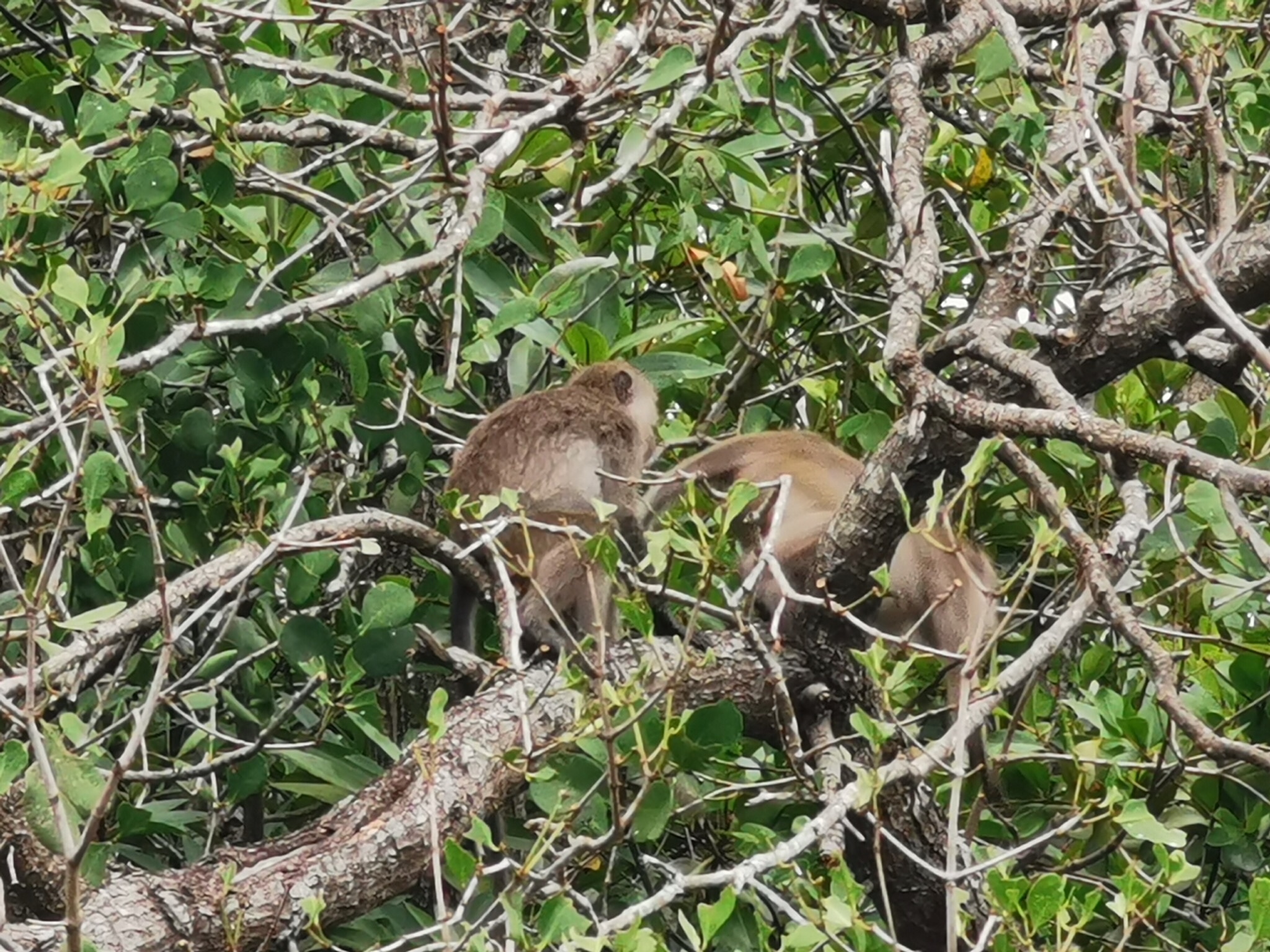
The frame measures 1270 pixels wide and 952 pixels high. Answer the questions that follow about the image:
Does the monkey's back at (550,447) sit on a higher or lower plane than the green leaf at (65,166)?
lower

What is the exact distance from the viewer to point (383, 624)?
3.92m

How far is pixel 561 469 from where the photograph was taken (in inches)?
202

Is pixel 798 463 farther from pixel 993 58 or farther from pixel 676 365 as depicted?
pixel 993 58

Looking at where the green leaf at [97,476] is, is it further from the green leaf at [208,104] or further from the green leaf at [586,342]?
the green leaf at [586,342]

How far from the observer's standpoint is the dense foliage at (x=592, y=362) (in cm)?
319

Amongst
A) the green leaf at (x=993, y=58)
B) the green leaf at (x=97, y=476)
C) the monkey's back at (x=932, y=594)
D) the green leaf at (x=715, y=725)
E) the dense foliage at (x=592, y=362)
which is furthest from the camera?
the monkey's back at (x=932, y=594)

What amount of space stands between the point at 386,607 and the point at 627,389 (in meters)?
1.53

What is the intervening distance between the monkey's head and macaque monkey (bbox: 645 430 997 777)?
344 millimetres

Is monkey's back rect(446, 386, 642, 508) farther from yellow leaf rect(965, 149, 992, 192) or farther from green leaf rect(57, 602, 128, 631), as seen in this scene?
green leaf rect(57, 602, 128, 631)

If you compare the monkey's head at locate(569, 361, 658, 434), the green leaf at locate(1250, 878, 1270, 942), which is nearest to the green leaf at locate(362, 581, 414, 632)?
the monkey's head at locate(569, 361, 658, 434)

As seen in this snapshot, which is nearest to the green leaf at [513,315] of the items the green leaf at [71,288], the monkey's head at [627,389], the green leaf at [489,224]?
the green leaf at [489,224]

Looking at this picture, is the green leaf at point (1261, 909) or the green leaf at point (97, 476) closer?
the green leaf at point (1261, 909)

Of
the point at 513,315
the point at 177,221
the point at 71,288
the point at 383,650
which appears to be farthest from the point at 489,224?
the point at 71,288

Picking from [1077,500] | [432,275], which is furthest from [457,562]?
[1077,500]
